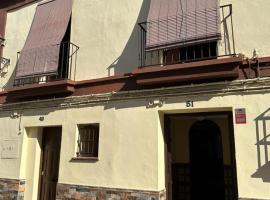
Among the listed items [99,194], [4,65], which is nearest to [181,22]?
[99,194]

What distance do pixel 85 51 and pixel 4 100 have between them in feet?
10.9

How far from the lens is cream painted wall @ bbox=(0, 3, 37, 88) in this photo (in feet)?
33.0

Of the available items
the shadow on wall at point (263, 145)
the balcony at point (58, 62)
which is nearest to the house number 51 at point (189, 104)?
the shadow on wall at point (263, 145)

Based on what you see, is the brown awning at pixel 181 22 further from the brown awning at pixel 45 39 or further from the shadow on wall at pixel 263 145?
the brown awning at pixel 45 39

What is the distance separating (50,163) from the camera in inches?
347

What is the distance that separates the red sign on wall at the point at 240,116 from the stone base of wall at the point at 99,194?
7.50 feet

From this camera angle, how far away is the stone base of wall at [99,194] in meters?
6.57

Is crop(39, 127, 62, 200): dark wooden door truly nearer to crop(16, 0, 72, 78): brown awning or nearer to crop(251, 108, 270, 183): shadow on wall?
crop(16, 0, 72, 78): brown awning

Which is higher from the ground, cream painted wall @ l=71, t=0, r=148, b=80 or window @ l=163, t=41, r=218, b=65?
cream painted wall @ l=71, t=0, r=148, b=80

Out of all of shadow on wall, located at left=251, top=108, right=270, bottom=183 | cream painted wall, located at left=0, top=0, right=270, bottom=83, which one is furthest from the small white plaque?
shadow on wall, located at left=251, top=108, right=270, bottom=183

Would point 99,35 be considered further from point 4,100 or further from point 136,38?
point 4,100

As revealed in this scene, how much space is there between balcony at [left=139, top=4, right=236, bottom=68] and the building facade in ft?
0.08

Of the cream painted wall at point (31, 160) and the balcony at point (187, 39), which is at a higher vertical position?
the balcony at point (187, 39)

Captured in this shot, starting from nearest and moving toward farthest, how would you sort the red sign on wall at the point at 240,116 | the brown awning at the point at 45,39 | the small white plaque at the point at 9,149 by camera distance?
the red sign on wall at the point at 240,116, the brown awning at the point at 45,39, the small white plaque at the point at 9,149
